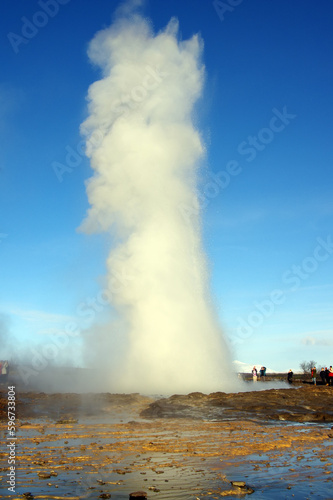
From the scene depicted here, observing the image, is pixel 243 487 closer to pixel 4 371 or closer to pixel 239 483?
pixel 239 483

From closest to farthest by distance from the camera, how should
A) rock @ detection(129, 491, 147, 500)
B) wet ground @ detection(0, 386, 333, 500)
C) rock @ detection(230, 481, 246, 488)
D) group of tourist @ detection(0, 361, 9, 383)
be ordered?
rock @ detection(129, 491, 147, 500) → wet ground @ detection(0, 386, 333, 500) → rock @ detection(230, 481, 246, 488) → group of tourist @ detection(0, 361, 9, 383)

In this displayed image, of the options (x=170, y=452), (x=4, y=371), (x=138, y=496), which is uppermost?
(x=4, y=371)

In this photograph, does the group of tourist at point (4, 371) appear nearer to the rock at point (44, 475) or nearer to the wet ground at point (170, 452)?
the wet ground at point (170, 452)

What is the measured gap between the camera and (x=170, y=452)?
1180 cm

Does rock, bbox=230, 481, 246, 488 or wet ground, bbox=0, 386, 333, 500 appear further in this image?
rock, bbox=230, 481, 246, 488

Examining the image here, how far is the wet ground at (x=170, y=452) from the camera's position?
8.39 meters

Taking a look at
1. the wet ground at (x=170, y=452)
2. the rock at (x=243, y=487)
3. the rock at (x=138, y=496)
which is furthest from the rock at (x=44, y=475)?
the rock at (x=243, y=487)

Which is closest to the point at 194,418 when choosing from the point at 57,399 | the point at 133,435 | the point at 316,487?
the point at 133,435

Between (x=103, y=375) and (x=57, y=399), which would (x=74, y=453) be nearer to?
(x=57, y=399)

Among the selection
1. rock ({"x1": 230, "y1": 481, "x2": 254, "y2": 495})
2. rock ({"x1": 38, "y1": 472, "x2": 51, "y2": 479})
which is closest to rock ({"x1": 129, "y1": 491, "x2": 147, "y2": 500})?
rock ({"x1": 230, "y1": 481, "x2": 254, "y2": 495})

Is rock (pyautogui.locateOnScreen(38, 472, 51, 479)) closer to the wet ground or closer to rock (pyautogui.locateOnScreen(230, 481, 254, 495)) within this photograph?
the wet ground

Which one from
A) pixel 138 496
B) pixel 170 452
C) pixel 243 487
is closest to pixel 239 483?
pixel 243 487

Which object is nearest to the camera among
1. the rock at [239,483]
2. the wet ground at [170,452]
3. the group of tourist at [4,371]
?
the wet ground at [170,452]

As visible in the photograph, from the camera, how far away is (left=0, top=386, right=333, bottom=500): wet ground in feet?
27.5
